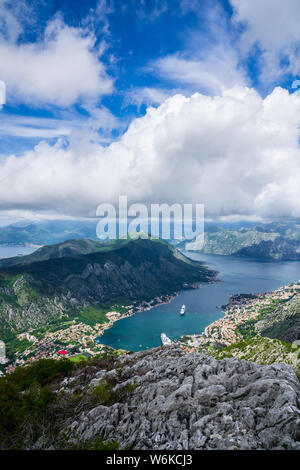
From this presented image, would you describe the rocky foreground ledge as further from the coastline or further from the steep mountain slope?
the coastline

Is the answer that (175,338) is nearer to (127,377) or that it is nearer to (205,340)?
(205,340)

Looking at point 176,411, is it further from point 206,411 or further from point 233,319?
point 233,319

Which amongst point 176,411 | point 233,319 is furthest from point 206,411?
point 233,319

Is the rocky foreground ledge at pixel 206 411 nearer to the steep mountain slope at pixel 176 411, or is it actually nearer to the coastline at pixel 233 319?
the steep mountain slope at pixel 176 411

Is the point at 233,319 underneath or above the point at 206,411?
underneath

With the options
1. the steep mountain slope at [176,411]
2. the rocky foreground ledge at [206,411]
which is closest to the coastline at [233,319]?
the steep mountain slope at [176,411]

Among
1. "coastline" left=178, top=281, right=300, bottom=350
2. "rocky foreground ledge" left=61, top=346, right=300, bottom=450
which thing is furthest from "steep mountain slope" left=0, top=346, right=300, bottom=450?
"coastline" left=178, top=281, right=300, bottom=350
